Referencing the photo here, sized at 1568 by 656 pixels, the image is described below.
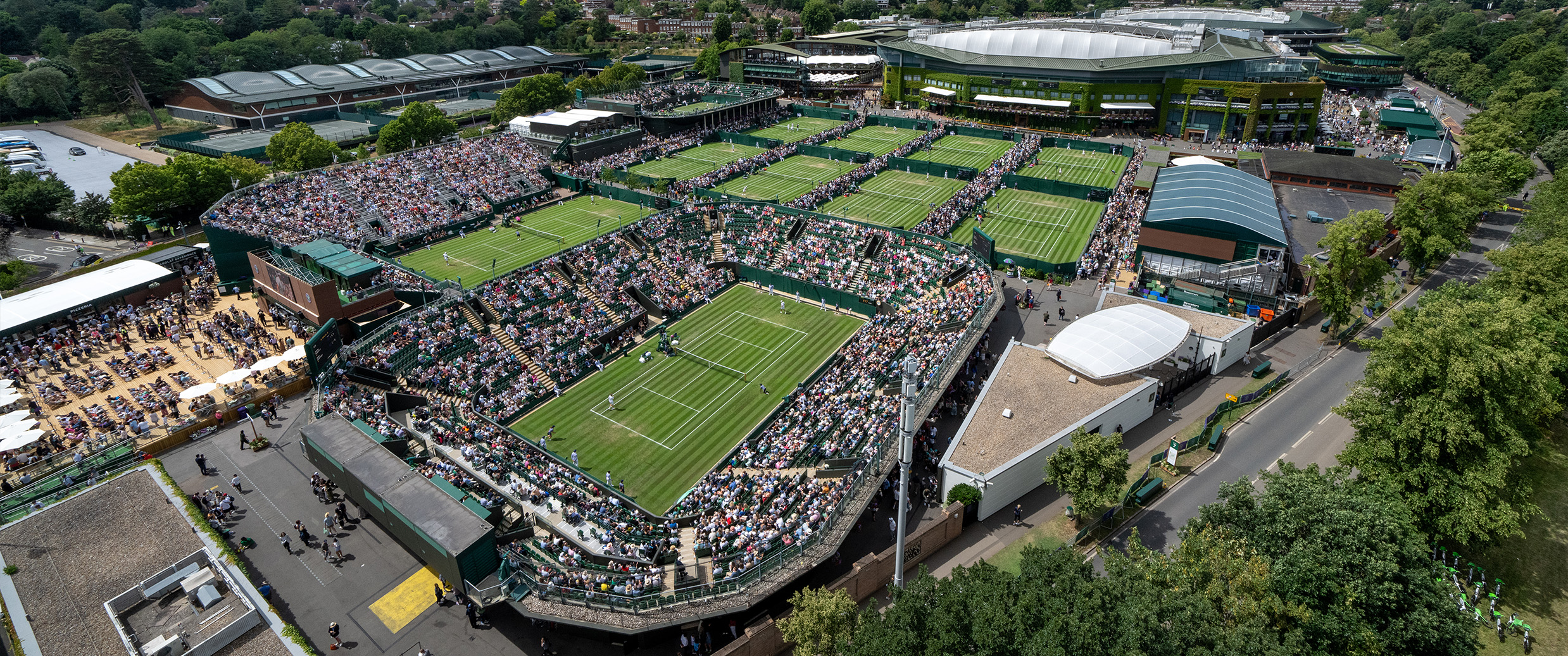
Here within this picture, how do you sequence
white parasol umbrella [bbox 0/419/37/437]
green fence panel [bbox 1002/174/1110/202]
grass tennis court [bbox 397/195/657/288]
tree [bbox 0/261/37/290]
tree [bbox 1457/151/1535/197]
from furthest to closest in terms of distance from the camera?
green fence panel [bbox 1002/174/1110/202] → tree [bbox 1457/151/1535/197] → grass tennis court [bbox 397/195/657/288] → tree [bbox 0/261/37/290] → white parasol umbrella [bbox 0/419/37/437]

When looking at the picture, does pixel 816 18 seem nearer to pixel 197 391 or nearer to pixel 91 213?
pixel 91 213

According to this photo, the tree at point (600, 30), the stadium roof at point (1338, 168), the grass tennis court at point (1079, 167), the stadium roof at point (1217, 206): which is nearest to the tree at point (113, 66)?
the tree at point (600, 30)

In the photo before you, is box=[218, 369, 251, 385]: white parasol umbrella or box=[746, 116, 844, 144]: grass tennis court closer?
box=[218, 369, 251, 385]: white parasol umbrella

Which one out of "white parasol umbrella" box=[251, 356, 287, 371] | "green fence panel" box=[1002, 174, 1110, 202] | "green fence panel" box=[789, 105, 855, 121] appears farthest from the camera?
"green fence panel" box=[789, 105, 855, 121]

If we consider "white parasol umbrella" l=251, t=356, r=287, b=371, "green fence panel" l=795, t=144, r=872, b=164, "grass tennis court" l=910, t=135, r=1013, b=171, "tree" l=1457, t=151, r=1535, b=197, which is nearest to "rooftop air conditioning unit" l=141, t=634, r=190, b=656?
"white parasol umbrella" l=251, t=356, r=287, b=371

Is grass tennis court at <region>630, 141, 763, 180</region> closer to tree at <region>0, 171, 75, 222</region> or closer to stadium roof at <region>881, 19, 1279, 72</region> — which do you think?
stadium roof at <region>881, 19, 1279, 72</region>

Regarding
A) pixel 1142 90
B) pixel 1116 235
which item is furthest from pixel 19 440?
pixel 1142 90
